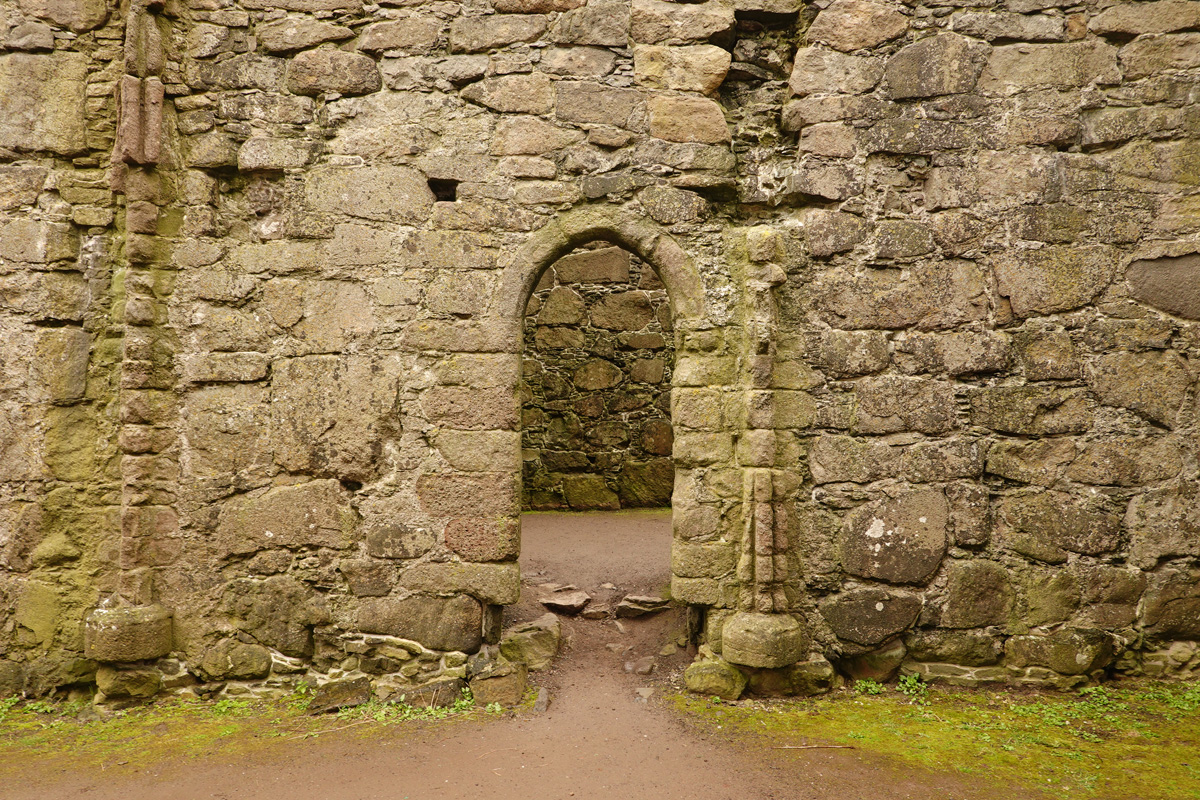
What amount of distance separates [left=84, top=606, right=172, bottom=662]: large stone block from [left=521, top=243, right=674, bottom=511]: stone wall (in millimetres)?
4736

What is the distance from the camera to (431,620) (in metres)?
4.07

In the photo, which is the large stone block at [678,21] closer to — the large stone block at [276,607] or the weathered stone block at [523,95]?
the weathered stone block at [523,95]

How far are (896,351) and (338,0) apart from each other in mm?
3758

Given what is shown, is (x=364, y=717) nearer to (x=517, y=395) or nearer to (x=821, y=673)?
(x=517, y=395)

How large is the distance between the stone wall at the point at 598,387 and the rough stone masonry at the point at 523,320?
4286 millimetres

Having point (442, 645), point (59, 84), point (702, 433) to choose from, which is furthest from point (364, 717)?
point (59, 84)

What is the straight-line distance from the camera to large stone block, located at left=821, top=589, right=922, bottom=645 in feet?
13.3

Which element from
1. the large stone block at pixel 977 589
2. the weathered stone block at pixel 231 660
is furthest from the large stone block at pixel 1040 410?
the weathered stone block at pixel 231 660

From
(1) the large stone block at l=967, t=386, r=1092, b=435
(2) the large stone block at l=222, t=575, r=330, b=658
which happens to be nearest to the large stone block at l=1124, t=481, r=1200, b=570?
(1) the large stone block at l=967, t=386, r=1092, b=435

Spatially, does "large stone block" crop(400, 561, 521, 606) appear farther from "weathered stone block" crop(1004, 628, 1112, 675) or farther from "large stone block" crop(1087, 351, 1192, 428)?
"large stone block" crop(1087, 351, 1192, 428)

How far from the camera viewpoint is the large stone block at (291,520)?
4.10m

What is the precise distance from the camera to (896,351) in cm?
407

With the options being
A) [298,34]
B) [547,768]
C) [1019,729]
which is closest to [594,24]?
[298,34]

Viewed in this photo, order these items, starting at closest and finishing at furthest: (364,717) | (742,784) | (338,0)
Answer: (742,784)
(364,717)
(338,0)
